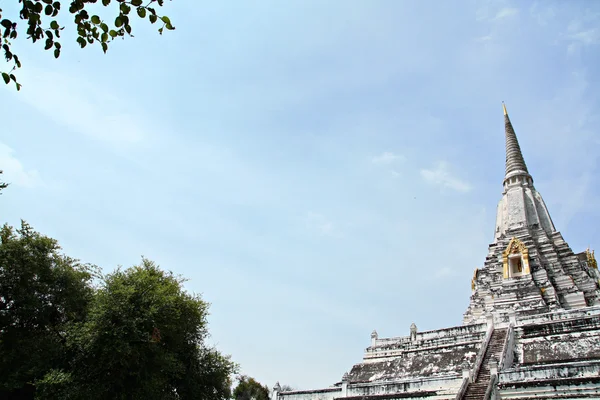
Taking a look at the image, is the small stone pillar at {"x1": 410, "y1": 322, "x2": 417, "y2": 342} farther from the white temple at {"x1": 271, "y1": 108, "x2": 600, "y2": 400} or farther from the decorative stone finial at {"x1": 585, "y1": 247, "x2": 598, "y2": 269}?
the decorative stone finial at {"x1": 585, "y1": 247, "x2": 598, "y2": 269}

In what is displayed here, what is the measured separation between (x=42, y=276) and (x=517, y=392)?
74.3 ft

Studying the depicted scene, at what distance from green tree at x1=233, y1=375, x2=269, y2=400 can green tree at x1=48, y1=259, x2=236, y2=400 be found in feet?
95.8

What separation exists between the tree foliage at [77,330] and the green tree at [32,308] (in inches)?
1.7

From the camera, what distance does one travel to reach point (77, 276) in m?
25.0

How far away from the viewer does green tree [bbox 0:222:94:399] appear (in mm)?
21500

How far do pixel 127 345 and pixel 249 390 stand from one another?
36.8 m

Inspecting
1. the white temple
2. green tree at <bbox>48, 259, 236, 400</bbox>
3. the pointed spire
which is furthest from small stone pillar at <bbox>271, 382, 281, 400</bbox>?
the pointed spire

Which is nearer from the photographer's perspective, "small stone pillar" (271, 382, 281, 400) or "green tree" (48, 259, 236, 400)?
"green tree" (48, 259, 236, 400)

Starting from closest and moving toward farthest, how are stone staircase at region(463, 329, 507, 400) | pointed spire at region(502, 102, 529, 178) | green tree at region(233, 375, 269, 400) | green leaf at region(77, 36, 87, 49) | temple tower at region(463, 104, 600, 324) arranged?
green leaf at region(77, 36, 87, 49)
stone staircase at region(463, 329, 507, 400)
temple tower at region(463, 104, 600, 324)
pointed spire at region(502, 102, 529, 178)
green tree at region(233, 375, 269, 400)

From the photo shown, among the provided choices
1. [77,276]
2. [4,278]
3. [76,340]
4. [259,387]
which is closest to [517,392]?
[76,340]

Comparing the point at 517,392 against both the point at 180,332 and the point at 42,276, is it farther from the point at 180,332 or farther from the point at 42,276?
the point at 42,276

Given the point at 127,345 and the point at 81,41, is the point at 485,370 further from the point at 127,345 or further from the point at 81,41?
the point at 81,41

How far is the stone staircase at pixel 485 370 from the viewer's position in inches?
805

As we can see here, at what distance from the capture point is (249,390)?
54719 millimetres
